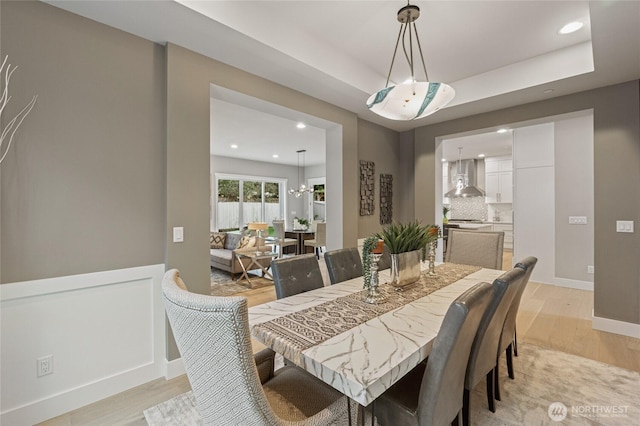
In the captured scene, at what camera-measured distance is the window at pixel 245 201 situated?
8.32 meters

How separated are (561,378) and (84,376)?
3.45 metres

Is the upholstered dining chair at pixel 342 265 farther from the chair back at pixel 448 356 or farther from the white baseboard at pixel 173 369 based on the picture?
the white baseboard at pixel 173 369

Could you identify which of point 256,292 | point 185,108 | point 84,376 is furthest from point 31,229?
point 256,292

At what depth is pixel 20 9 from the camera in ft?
5.61

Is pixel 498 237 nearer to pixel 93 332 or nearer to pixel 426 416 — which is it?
pixel 426 416

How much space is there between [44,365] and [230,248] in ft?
13.8

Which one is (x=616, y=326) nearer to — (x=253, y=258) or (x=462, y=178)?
(x=253, y=258)

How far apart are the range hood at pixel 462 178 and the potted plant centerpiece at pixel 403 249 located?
647cm

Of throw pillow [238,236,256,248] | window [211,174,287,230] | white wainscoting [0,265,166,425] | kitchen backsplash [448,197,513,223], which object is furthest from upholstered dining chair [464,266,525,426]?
window [211,174,287,230]

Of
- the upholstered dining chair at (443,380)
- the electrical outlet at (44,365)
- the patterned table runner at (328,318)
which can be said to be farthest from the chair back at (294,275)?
the electrical outlet at (44,365)

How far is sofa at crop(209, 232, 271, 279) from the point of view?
5270mm

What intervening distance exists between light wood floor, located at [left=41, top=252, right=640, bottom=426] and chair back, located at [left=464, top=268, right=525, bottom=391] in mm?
1719

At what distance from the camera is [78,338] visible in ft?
6.27

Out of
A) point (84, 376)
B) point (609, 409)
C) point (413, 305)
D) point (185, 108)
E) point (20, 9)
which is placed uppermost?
point (20, 9)
